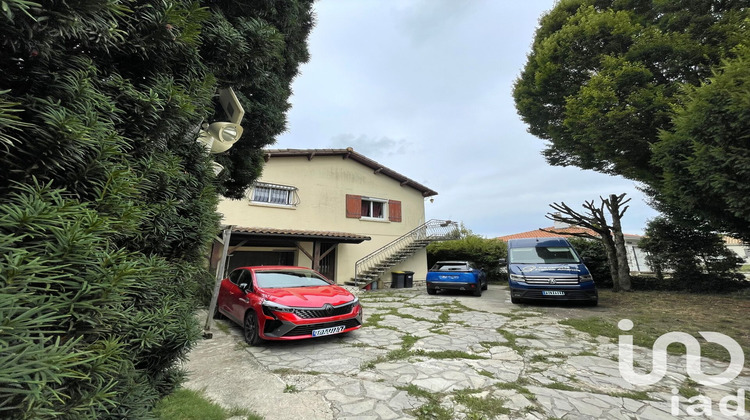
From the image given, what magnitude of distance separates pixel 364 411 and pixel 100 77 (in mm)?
3042

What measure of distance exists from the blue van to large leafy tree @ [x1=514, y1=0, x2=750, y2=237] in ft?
8.87

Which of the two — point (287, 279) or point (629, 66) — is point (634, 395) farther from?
point (629, 66)

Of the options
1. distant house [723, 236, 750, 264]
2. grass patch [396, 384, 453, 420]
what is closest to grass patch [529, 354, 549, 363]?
grass patch [396, 384, 453, 420]

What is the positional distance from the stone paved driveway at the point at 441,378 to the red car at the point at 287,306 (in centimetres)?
27

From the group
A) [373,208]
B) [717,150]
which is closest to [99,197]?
[717,150]

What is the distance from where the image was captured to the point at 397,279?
541 inches

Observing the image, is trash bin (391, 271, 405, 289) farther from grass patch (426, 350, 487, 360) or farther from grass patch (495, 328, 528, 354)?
grass patch (426, 350, 487, 360)

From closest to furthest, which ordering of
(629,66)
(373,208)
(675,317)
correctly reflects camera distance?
1. (675,317)
2. (629,66)
3. (373,208)

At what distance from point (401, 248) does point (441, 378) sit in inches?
458

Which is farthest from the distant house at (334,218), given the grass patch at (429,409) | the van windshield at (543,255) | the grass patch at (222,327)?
the grass patch at (429,409)

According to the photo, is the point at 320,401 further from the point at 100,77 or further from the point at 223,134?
the point at 100,77

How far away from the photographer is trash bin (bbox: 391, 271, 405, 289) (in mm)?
13758

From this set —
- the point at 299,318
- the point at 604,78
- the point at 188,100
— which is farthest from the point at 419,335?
the point at 604,78

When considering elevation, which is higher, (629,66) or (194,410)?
(629,66)
